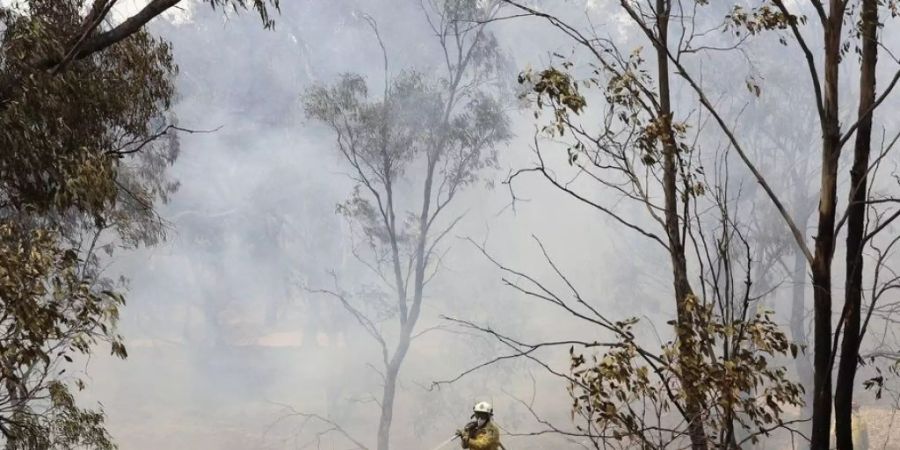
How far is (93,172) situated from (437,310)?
24.0 meters

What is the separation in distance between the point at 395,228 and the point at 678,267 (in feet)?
67.4

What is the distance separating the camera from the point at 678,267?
373 cm

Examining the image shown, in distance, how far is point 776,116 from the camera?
65.5 feet

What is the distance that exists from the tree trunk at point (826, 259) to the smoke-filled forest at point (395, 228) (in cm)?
1

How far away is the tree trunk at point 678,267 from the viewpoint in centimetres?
314

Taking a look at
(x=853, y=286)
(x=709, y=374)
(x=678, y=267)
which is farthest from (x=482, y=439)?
(x=853, y=286)

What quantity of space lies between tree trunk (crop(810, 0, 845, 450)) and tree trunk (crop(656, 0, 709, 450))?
0.43m

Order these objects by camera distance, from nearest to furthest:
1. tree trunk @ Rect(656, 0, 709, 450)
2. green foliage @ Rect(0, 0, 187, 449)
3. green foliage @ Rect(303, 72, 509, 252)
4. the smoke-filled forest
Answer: tree trunk @ Rect(656, 0, 709, 450) → green foliage @ Rect(0, 0, 187, 449) → the smoke-filled forest → green foliage @ Rect(303, 72, 509, 252)

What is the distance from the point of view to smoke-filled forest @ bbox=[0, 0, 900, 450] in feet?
15.2

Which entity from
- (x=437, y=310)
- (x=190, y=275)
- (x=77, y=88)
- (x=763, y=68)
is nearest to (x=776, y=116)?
(x=763, y=68)

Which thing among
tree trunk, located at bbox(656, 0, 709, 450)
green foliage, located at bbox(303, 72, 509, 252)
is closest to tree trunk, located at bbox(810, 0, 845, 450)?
tree trunk, located at bbox(656, 0, 709, 450)

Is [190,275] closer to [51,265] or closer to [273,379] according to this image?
[273,379]

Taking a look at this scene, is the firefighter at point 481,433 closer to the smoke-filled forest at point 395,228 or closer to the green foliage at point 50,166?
the smoke-filled forest at point 395,228

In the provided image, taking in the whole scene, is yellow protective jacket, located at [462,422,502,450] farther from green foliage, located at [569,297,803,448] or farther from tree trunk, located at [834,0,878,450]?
tree trunk, located at [834,0,878,450]
